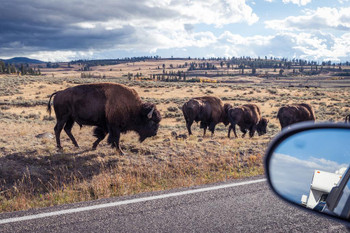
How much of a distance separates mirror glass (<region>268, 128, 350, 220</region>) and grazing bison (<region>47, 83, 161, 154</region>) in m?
6.69

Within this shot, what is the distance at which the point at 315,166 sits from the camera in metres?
1.82

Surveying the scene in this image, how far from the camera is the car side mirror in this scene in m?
1.68

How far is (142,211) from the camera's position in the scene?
4.13m

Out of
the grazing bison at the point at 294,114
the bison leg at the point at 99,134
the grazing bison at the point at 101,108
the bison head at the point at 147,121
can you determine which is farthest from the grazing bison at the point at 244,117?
the bison leg at the point at 99,134

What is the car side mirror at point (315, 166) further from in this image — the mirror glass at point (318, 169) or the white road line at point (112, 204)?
the white road line at point (112, 204)

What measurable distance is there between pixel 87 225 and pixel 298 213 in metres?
2.81

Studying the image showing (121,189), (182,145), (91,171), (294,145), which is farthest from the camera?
(182,145)

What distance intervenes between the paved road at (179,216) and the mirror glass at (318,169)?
1775 mm

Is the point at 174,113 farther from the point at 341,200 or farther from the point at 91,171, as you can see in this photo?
the point at 341,200

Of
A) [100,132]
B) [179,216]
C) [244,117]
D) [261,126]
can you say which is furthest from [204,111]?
[179,216]

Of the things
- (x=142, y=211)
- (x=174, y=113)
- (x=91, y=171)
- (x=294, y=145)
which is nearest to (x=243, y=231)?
(x=142, y=211)

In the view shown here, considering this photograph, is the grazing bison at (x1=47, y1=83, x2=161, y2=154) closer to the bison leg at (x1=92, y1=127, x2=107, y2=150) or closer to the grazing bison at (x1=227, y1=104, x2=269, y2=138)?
the bison leg at (x1=92, y1=127, x2=107, y2=150)

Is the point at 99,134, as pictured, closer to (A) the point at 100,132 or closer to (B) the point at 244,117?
(A) the point at 100,132

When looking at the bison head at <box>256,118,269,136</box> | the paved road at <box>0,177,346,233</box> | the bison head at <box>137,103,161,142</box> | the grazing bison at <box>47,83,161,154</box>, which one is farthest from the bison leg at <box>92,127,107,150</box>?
the bison head at <box>256,118,269,136</box>
